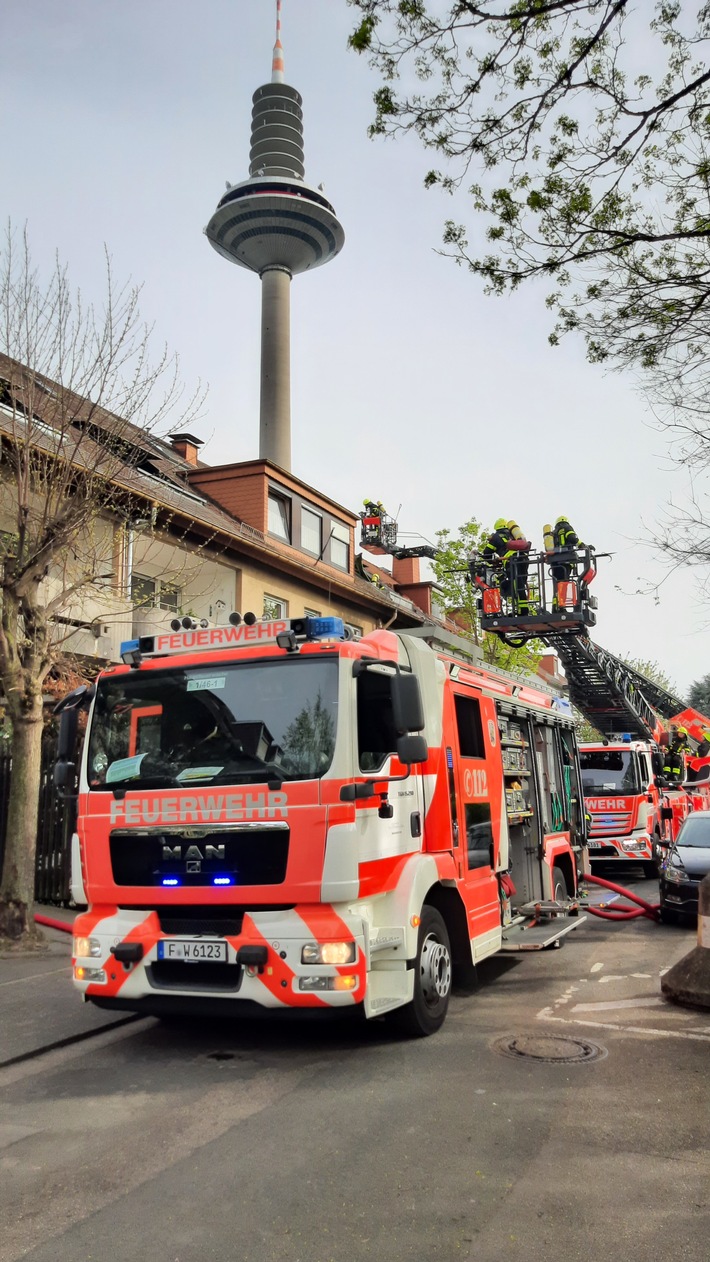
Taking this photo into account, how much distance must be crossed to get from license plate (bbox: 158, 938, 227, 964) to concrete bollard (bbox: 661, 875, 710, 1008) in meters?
3.87

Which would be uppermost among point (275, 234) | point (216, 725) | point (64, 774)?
point (275, 234)

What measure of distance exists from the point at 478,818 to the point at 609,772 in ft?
36.8

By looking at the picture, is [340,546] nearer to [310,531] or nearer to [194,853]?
[310,531]

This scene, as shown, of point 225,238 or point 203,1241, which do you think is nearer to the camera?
point 203,1241

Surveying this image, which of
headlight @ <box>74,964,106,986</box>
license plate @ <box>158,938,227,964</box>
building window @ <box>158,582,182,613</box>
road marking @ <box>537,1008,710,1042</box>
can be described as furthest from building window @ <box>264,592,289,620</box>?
license plate @ <box>158,938,227,964</box>

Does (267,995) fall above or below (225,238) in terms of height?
below

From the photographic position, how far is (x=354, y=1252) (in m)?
3.50

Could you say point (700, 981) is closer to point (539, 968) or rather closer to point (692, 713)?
point (539, 968)

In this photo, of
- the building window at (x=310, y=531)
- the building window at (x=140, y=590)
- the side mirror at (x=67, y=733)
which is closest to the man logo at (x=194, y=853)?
the side mirror at (x=67, y=733)

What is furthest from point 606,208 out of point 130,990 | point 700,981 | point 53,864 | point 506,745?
point 53,864

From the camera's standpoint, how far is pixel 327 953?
575 centimetres

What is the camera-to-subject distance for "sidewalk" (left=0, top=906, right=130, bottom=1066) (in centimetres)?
680

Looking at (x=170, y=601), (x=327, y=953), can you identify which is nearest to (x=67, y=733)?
(x=327, y=953)

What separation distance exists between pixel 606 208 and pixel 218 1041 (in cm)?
652
